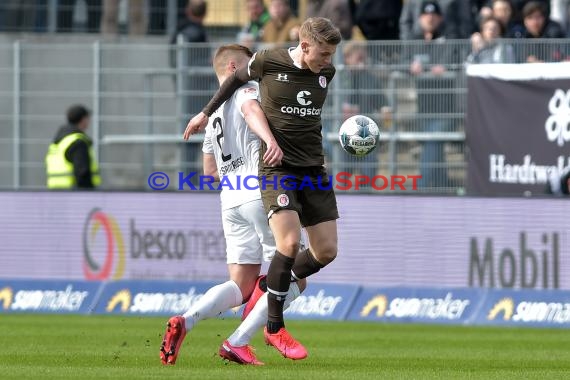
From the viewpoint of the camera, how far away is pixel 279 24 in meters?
20.0

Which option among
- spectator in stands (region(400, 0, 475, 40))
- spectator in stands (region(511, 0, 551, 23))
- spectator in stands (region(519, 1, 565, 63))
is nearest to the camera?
spectator in stands (region(519, 1, 565, 63))

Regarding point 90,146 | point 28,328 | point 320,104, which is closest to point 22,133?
point 90,146

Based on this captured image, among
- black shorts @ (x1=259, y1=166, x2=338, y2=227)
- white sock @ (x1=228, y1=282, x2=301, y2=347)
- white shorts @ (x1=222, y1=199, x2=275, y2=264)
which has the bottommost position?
white sock @ (x1=228, y1=282, x2=301, y2=347)

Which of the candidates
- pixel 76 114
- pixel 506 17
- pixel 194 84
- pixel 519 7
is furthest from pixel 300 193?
pixel 519 7

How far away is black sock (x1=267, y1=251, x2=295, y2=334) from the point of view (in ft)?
33.9

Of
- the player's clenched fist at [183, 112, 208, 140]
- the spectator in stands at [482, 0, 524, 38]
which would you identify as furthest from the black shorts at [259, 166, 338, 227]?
the spectator in stands at [482, 0, 524, 38]

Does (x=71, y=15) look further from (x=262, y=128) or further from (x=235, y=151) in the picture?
(x=262, y=128)

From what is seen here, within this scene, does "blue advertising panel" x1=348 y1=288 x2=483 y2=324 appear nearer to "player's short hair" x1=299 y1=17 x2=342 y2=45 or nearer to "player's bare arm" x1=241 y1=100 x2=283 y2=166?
"player's bare arm" x1=241 y1=100 x2=283 y2=166

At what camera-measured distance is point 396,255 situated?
16953mm

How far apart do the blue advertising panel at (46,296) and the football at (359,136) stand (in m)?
7.22

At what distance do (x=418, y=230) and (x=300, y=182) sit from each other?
6678 mm

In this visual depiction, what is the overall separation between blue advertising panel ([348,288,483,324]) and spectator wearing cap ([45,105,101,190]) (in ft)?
13.9

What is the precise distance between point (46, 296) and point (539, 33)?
7164 mm

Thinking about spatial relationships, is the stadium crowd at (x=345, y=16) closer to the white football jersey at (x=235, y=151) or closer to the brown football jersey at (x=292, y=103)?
the white football jersey at (x=235, y=151)
